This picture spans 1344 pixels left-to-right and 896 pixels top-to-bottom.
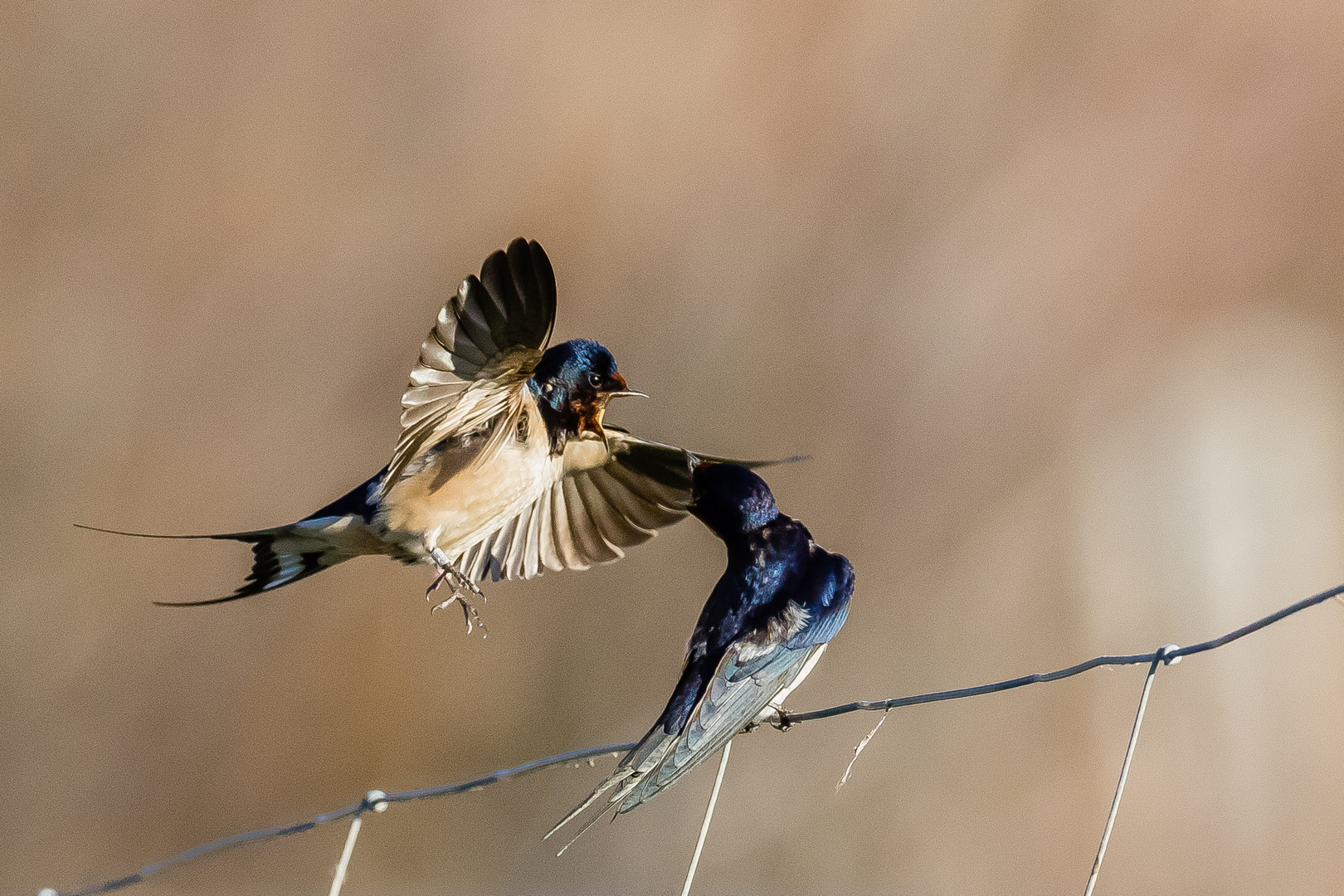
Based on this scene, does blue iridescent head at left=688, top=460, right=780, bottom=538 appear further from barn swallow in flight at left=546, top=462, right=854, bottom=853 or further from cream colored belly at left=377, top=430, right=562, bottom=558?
cream colored belly at left=377, top=430, right=562, bottom=558

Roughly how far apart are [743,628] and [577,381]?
0.33 m

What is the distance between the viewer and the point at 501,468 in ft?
4.15

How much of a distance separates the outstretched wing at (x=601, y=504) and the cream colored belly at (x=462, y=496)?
0.40 feet

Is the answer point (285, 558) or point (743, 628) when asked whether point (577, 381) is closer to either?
point (743, 628)

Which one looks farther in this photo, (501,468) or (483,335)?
(501,468)

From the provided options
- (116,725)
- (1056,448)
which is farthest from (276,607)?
(1056,448)

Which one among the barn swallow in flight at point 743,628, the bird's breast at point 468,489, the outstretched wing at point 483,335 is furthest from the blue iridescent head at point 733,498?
the outstretched wing at point 483,335

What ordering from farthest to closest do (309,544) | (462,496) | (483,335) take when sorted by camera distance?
(309,544) < (462,496) < (483,335)

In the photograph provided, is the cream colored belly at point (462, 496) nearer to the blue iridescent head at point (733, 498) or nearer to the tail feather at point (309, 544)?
the tail feather at point (309, 544)

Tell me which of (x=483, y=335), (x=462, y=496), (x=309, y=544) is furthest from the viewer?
(x=309, y=544)

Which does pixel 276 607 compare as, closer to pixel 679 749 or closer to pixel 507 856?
pixel 507 856

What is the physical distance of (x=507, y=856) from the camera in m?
3.21

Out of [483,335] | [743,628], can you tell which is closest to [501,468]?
[483,335]

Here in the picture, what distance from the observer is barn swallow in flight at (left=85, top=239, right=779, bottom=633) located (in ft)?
3.67
